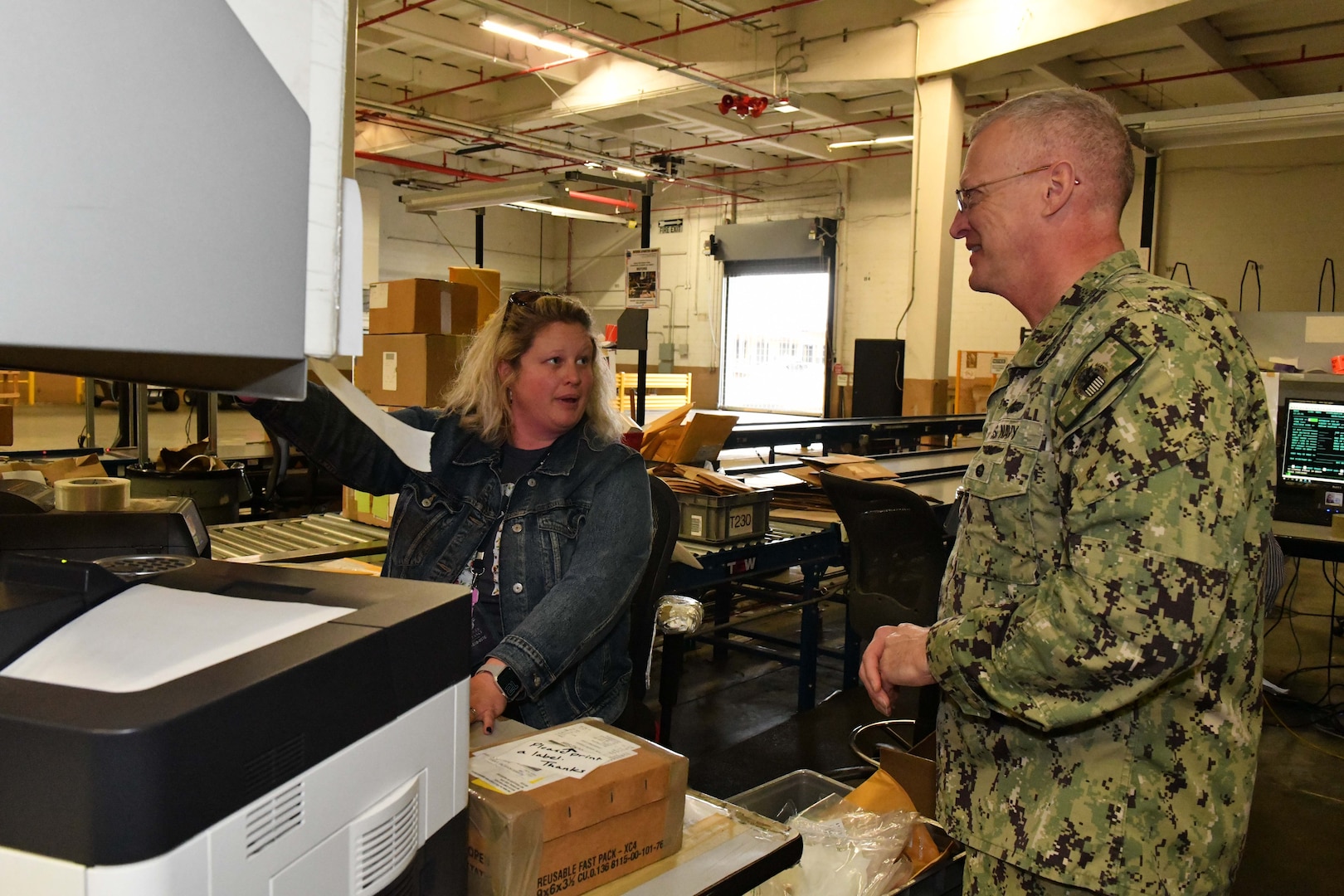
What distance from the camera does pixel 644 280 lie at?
21.7 ft

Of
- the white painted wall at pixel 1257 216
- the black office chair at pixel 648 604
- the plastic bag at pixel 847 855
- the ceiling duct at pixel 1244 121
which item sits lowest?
the plastic bag at pixel 847 855

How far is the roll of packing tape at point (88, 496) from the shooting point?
2.07 metres

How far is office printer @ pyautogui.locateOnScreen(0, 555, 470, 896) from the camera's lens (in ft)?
1.62

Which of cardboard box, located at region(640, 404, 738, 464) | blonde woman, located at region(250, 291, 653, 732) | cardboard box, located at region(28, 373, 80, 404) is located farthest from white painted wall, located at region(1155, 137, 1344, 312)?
cardboard box, located at region(28, 373, 80, 404)

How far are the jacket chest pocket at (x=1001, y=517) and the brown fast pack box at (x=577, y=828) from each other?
0.47m

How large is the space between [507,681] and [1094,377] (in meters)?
0.94

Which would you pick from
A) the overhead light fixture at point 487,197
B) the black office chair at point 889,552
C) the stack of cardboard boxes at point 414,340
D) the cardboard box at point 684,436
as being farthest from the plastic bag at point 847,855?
the overhead light fixture at point 487,197

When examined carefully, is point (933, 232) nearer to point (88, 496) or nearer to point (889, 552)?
point (889, 552)

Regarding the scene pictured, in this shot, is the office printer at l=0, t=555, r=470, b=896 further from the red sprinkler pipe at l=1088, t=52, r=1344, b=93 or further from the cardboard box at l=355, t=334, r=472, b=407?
the red sprinkler pipe at l=1088, t=52, r=1344, b=93

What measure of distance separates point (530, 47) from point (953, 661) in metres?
8.66

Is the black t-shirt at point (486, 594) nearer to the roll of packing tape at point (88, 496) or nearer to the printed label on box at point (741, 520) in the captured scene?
the roll of packing tape at point (88, 496)

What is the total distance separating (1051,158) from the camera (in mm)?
1197

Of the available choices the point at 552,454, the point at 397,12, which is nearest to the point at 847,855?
the point at 552,454

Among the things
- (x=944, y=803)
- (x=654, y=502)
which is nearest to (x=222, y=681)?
(x=944, y=803)
